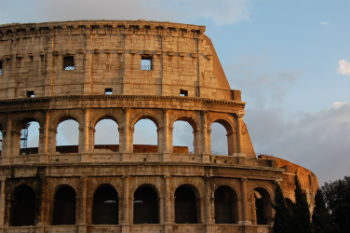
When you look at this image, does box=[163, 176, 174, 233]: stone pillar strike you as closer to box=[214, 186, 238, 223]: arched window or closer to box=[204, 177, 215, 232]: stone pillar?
box=[204, 177, 215, 232]: stone pillar

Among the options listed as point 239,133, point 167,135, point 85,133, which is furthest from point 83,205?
point 239,133

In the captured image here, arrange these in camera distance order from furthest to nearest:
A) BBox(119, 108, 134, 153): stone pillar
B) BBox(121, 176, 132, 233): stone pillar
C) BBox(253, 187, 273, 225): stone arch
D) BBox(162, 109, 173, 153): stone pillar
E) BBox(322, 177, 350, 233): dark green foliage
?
1. BBox(253, 187, 273, 225): stone arch
2. BBox(162, 109, 173, 153): stone pillar
3. BBox(119, 108, 134, 153): stone pillar
4. BBox(121, 176, 132, 233): stone pillar
5. BBox(322, 177, 350, 233): dark green foliage

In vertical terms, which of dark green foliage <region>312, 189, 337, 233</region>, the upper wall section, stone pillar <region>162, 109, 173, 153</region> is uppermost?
the upper wall section

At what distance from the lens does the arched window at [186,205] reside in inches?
1185

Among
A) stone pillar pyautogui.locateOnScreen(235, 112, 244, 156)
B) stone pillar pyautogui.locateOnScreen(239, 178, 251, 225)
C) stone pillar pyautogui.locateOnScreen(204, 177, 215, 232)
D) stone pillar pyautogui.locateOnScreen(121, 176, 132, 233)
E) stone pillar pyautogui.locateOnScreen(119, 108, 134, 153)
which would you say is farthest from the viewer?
stone pillar pyautogui.locateOnScreen(235, 112, 244, 156)

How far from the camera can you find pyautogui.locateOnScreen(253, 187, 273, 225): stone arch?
31.3 metres

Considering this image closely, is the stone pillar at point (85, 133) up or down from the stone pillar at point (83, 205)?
up

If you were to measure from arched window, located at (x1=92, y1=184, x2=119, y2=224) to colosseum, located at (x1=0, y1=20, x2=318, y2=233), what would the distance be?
0.06 meters

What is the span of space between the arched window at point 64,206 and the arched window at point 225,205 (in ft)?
27.5

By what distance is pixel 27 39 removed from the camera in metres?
32.9

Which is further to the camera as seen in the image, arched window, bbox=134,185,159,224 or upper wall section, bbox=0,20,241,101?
upper wall section, bbox=0,20,241,101

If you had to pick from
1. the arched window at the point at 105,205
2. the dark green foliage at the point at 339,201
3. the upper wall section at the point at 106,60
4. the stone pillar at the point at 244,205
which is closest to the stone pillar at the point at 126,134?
the upper wall section at the point at 106,60

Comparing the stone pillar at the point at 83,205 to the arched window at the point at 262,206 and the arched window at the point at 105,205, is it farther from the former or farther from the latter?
the arched window at the point at 262,206

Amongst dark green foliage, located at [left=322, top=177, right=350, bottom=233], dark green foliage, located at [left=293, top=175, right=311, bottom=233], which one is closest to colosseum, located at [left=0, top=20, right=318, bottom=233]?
dark green foliage, located at [left=322, top=177, right=350, bottom=233]
